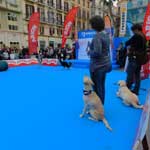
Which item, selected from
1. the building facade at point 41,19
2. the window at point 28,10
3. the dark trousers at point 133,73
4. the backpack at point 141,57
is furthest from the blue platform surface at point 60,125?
the window at point 28,10

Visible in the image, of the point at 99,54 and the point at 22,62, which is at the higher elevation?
the point at 99,54

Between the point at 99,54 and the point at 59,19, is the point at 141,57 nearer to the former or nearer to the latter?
the point at 99,54

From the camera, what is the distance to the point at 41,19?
1266 inches

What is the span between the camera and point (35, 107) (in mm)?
4031

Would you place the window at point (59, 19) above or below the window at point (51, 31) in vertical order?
above

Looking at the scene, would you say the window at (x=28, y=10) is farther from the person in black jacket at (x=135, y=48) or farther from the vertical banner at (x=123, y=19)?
the person in black jacket at (x=135, y=48)

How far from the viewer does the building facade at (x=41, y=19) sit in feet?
86.7

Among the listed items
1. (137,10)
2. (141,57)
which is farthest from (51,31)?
(141,57)

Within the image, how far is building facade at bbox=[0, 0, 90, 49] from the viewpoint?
2644cm

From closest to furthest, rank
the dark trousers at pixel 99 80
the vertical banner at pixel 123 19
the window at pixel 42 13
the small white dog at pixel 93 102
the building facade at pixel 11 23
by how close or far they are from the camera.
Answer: the small white dog at pixel 93 102 < the dark trousers at pixel 99 80 < the vertical banner at pixel 123 19 < the building facade at pixel 11 23 < the window at pixel 42 13

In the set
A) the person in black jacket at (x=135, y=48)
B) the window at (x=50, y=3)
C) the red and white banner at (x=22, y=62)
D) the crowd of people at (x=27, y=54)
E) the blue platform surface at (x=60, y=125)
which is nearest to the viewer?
the blue platform surface at (x=60, y=125)

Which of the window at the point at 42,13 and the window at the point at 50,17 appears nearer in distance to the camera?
the window at the point at 42,13

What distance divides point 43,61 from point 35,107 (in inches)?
391

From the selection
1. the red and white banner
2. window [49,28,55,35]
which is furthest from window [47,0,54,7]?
the red and white banner
